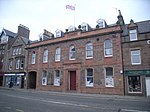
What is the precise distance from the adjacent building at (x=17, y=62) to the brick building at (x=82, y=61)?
2.99 metres

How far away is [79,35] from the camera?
909 inches

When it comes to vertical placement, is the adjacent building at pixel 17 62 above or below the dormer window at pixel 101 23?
below

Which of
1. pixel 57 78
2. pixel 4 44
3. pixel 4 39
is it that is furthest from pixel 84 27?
pixel 4 39

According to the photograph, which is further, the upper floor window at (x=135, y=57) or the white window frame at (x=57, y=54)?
the white window frame at (x=57, y=54)

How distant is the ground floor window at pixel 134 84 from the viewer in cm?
1785

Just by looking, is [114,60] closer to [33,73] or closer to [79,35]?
[79,35]

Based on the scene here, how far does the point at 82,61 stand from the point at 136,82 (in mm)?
8106

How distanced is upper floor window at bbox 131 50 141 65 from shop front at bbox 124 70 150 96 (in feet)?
4.09

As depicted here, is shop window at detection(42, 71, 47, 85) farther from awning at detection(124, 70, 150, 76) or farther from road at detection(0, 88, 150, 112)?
awning at detection(124, 70, 150, 76)

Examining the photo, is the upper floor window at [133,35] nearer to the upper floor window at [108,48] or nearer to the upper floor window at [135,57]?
the upper floor window at [135,57]

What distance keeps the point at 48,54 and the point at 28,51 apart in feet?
19.9

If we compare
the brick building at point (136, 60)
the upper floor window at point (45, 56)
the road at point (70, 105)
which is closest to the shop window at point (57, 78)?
the upper floor window at point (45, 56)

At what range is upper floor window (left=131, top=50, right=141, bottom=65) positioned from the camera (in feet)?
59.9

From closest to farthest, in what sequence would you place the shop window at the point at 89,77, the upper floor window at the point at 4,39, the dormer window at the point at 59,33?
1. the shop window at the point at 89,77
2. the dormer window at the point at 59,33
3. the upper floor window at the point at 4,39
